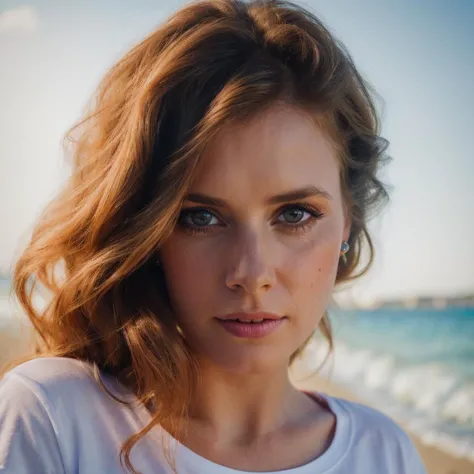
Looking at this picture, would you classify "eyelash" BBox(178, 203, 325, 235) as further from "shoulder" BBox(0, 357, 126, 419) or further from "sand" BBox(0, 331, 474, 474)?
"sand" BBox(0, 331, 474, 474)

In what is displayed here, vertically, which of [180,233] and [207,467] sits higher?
[180,233]

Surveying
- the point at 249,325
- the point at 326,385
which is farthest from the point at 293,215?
the point at 326,385

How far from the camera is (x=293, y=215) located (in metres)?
1.91

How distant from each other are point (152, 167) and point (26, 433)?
74 centimetres

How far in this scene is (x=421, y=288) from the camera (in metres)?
17.0

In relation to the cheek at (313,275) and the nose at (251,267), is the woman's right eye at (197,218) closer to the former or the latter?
the nose at (251,267)

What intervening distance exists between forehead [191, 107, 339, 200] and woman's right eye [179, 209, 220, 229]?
0.07m

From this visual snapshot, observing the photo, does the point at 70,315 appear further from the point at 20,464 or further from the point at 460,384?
the point at 460,384

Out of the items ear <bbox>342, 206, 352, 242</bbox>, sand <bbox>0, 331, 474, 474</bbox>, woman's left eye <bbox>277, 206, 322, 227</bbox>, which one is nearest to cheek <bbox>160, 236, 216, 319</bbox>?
woman's left eye <bbox>277, 206, 322, 227</bbox>

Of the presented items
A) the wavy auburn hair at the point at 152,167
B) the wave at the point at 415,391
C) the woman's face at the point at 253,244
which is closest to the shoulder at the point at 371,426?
the woman's face at the point at 253,244

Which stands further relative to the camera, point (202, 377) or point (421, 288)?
point (421, 288)

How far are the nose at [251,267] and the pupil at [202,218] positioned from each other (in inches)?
4.6

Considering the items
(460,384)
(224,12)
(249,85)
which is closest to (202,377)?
(249,85)

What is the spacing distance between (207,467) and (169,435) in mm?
126
